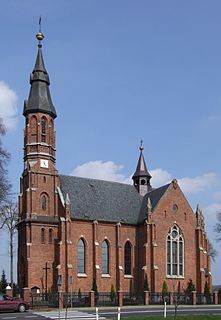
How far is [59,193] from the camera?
176 feet

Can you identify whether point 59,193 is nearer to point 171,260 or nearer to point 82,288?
point 82,288

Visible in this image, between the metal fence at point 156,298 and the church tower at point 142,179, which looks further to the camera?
the church tower at point 142,179

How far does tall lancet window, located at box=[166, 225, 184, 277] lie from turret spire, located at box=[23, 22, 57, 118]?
18.8m

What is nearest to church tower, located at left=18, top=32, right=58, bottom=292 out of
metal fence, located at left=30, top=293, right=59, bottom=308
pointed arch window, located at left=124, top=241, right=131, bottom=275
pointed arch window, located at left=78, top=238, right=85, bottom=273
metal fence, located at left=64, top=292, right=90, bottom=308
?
pointed arch window, located at left=78, top=238, right=85, bottom=273

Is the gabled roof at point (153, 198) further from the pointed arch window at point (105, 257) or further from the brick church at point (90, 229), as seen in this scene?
the pointed arch window at point (105, 257)

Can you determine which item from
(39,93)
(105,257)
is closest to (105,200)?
(105,257)

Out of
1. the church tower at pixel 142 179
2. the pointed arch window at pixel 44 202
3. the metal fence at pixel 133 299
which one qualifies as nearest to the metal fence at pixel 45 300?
the metal fence at pixel 133 299

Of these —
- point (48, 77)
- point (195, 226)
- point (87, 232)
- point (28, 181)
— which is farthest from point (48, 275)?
point (48, 77)

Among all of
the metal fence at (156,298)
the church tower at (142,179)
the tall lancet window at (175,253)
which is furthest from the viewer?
the church tower at (142,179)

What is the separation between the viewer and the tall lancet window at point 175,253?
55.9m

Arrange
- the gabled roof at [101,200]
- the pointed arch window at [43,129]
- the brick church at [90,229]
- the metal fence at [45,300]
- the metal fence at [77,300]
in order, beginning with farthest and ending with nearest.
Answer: the pointed arch window at [43,129], the gabled roof at [101,200], the brick church at [90,229], the metal fence at [77,300], the metal fence at [45,300]

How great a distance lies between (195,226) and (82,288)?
15.6m

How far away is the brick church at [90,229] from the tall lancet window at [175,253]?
0.36ft

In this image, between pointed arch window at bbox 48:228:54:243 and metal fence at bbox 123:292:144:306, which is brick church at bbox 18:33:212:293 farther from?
metal fence at bbox 123:292:144:306
